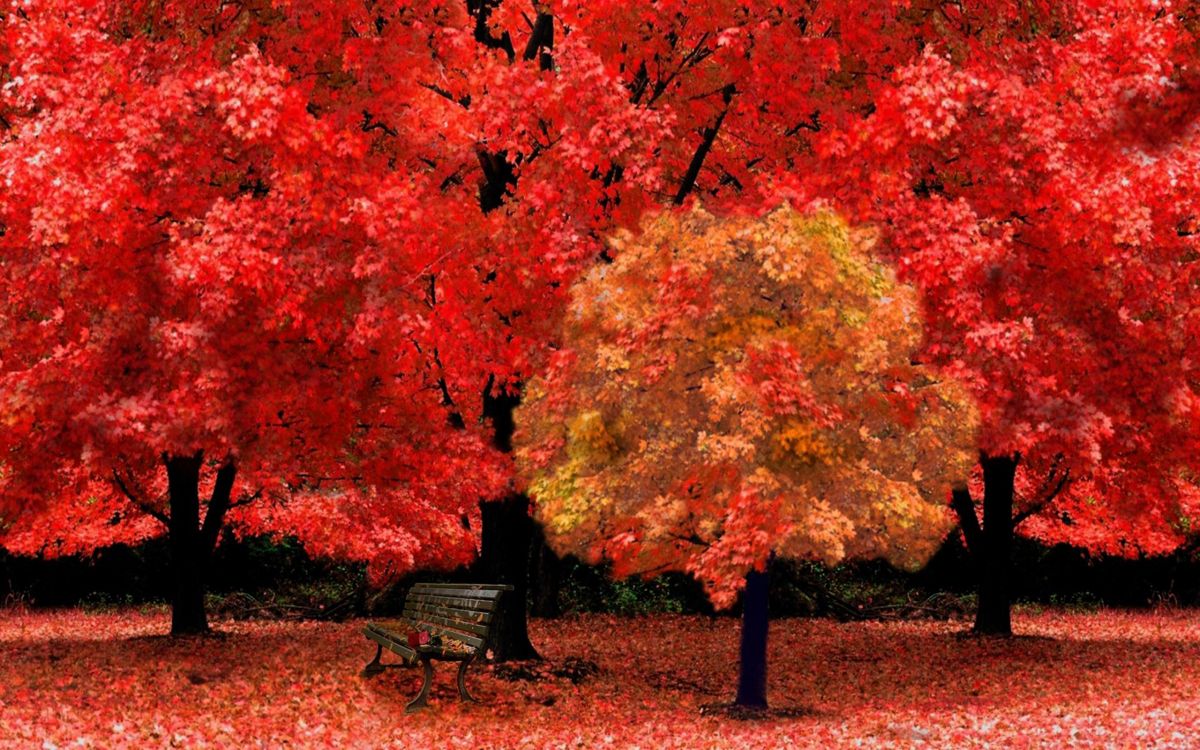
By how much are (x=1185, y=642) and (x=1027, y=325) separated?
29.1 feet

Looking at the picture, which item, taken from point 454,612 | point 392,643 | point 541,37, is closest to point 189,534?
point 392,643

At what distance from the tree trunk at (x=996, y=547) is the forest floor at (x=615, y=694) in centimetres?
68

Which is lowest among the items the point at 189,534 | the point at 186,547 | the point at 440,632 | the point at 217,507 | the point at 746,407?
the point at 440,632

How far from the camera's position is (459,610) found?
1328 centimetres

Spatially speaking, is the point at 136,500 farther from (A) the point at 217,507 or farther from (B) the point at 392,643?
(B) the point at 392,643

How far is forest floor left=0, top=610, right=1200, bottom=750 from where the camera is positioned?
11219mm

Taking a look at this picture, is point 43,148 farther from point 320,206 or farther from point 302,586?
point 302,586

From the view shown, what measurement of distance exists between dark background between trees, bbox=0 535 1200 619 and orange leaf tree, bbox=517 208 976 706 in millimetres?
12207

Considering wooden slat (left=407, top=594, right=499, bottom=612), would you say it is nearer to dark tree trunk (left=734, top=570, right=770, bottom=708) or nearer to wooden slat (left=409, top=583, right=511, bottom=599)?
wooden slat (left=409, top=583, right=511, bottom=599)

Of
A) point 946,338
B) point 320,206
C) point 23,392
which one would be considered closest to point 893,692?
point 946,338

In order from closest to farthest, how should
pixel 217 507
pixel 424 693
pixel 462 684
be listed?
pixel 424 693, pixel 462 684, pixel 217 507

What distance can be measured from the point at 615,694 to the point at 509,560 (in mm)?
2367

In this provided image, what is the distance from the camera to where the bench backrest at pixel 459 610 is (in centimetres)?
1252

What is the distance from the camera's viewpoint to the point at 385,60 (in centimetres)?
1467
